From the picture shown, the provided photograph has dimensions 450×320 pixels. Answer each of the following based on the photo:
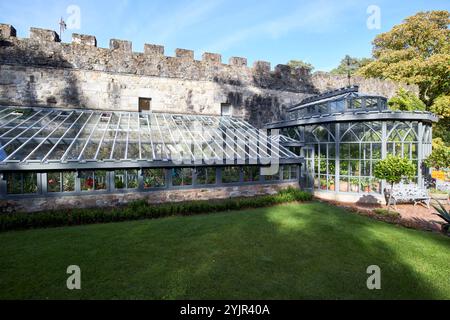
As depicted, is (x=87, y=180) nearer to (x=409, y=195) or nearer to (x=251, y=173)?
(x=251, y=173)

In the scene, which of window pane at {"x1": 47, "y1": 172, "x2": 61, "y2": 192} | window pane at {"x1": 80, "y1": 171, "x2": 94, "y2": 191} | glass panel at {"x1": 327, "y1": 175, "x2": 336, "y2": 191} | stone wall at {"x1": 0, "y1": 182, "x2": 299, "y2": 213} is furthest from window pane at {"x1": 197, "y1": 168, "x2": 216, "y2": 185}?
glass panel at {"x1": 327, "y1": 175, "x2": 336, "y2": 191}

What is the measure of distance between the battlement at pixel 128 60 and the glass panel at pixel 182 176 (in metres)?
6.53

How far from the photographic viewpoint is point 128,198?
892 centimetres

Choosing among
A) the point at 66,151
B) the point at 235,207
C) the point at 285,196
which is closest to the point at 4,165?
the point at 66,151

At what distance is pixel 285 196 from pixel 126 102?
9276 millimetres

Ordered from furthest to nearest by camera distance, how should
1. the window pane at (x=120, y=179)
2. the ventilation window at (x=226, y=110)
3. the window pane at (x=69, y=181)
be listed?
the ventilation window at (x=226, y=110) → the window pane at (x=120, y=179) → the window pane at (x=69, y=181)

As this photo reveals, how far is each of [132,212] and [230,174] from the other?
413 cm

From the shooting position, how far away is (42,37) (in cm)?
1152

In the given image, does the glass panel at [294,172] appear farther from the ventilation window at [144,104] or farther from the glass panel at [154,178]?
the ventilation window at [144,104]

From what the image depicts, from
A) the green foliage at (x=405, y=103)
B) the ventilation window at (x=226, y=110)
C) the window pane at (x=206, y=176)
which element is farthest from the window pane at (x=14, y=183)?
the green foliage at (x=405, y=103)

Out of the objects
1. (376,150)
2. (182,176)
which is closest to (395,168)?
(376,150)

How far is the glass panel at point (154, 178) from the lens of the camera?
9.30 metres

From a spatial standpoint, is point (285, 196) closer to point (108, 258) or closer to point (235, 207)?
point (235, 207)

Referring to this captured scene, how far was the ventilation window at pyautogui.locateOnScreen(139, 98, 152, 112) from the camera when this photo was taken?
13484mm
